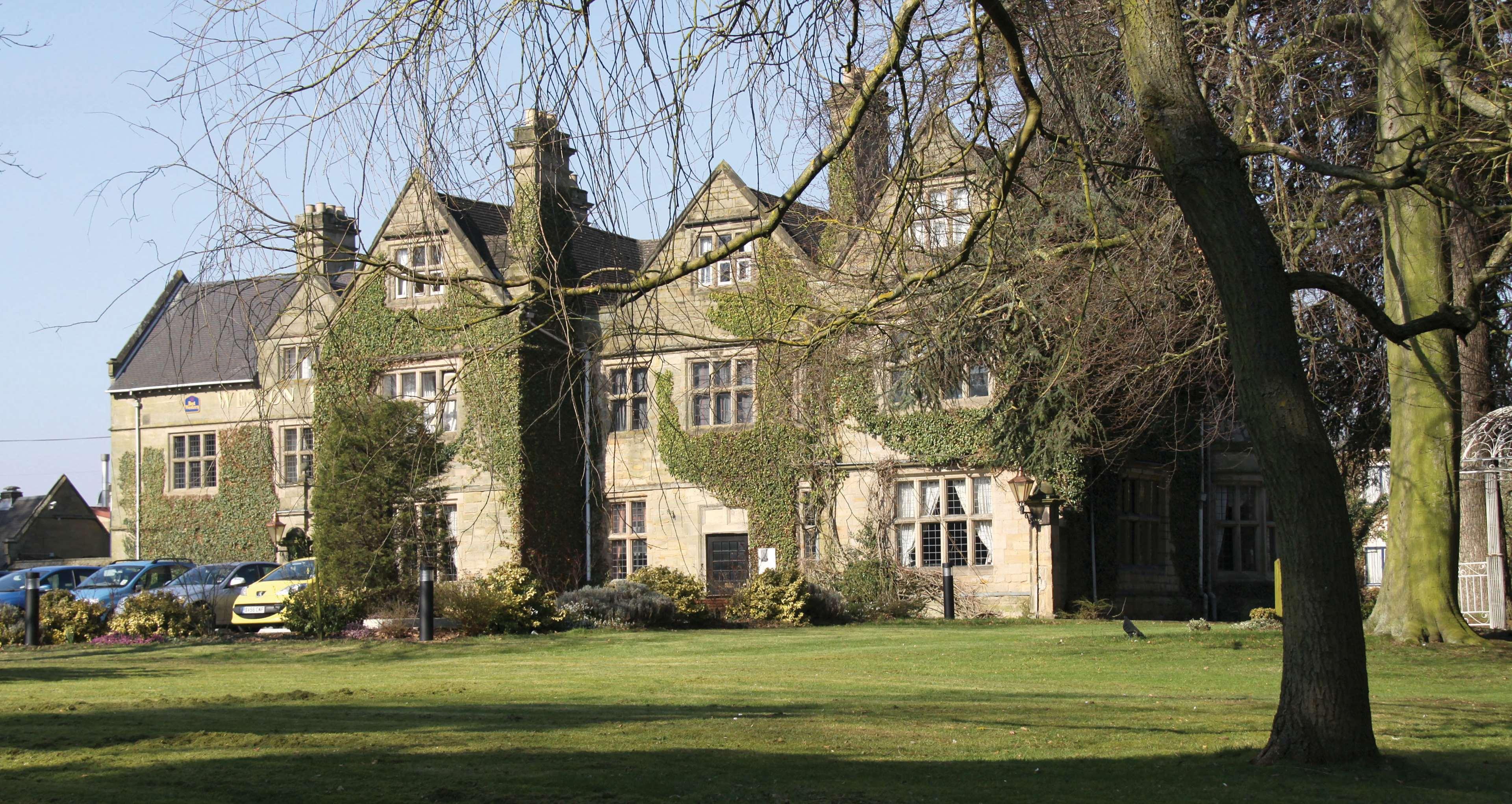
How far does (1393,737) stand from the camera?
314 inches

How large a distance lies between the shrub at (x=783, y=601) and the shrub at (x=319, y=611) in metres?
6.37

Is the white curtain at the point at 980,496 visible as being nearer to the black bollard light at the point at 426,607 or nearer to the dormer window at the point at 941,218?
the dormer window at the point at 941,218

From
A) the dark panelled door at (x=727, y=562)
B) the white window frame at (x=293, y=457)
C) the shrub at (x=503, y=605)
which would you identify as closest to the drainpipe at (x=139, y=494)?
the white window frame at (x=293, y=457)

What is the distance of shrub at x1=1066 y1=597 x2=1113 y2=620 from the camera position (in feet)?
81.0

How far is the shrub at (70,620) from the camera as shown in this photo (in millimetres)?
21500

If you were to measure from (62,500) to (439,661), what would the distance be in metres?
48.7

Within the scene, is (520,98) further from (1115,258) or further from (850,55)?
(1115,258)

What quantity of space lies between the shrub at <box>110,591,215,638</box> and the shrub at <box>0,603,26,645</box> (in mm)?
1303

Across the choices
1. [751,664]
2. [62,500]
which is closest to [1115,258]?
[751,664]

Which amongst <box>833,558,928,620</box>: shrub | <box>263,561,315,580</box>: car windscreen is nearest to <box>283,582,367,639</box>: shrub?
<box>263,561,315,580</box>: car windscreen

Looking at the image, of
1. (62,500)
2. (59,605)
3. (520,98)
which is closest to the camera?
(520,98)

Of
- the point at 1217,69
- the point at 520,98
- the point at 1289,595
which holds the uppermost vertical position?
the point at 1217,69

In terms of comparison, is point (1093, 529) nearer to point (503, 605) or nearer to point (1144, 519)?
point (1144, 519)

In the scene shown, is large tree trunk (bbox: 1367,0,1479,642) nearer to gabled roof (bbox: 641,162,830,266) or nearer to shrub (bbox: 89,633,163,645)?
gabled roof (bbox: 641,162,830,266)
